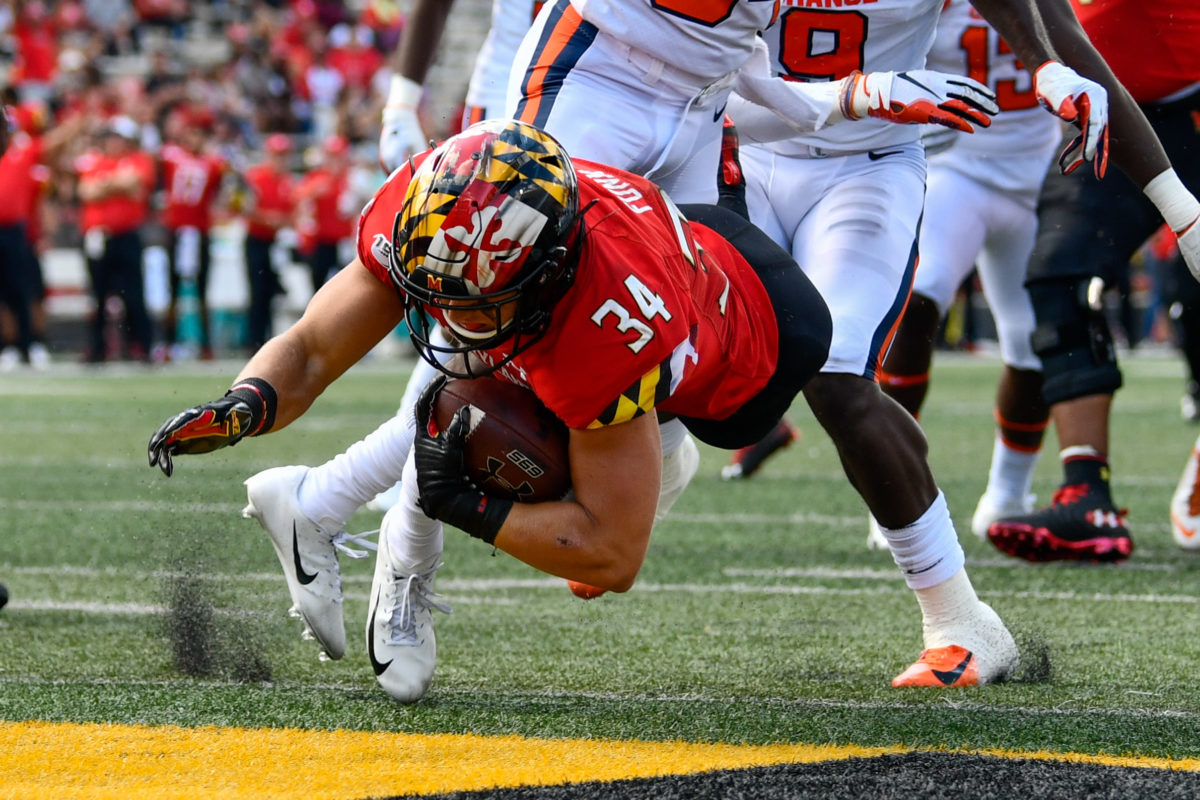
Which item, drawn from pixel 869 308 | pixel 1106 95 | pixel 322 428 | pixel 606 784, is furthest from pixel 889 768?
pixel 322 428

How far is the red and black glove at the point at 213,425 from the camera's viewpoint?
2.52m

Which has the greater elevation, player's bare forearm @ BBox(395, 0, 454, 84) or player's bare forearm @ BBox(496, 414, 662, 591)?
player's bare forearm @ BBox(395, 0, 454, 84)

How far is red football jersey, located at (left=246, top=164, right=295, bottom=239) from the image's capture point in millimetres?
14656

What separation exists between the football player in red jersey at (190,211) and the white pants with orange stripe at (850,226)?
11166 millimetres

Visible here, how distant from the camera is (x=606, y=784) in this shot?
2.26 metres

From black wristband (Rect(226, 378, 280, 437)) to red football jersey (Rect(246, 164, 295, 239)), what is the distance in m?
12.2

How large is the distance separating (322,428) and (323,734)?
19.3ft

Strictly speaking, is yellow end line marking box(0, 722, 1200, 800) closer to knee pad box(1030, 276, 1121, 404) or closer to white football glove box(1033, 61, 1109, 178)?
white football glove box(1033, 61, 1109, 178)

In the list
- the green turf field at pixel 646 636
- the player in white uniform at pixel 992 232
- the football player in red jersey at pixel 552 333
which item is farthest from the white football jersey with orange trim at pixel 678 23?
the player in white uniform at pixel 992 232

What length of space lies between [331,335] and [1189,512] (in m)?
3.00

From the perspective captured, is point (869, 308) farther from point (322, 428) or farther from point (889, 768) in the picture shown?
point (322, 428)

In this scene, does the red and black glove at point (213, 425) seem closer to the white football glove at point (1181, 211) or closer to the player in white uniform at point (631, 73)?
the player in white uniform at point (631, 73)

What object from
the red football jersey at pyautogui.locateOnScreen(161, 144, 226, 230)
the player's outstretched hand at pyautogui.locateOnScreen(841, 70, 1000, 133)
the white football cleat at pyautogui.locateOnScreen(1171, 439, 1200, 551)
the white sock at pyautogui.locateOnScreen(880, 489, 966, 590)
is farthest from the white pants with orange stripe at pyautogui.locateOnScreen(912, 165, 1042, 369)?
the red football jersey at pyautogui.locateOnScreen(161, 144, 226, 230)

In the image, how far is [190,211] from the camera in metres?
14.4
